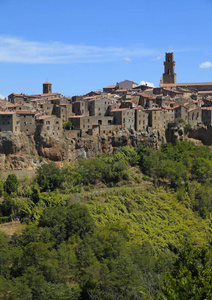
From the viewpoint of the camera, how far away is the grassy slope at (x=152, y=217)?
4254 centimetres

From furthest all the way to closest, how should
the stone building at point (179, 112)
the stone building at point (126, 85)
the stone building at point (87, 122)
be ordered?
the stone building at point (126, 85), the stone building at point (179, 112), the stone building at point (87, 122)

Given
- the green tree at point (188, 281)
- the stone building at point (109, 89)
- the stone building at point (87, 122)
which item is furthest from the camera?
the stone building at point (109, 89)

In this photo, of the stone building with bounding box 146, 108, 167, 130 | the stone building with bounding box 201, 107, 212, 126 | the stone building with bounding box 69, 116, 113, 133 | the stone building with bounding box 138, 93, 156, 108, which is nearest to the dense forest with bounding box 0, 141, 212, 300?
the stone building with bounding box 146, 108, 167, 130

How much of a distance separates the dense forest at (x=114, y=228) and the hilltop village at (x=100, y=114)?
3.56 m

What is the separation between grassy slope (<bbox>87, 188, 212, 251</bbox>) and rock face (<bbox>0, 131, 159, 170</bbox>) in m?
7.98

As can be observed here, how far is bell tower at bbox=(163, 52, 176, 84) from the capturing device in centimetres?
9331

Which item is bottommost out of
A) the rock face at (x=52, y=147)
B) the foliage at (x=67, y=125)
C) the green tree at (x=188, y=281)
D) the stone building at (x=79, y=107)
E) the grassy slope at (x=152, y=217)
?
the grassy slope at (x=152, y=217)

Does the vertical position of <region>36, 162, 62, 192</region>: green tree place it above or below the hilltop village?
below

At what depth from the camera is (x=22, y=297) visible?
2923 cm

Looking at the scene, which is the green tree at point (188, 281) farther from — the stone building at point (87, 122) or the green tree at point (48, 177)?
the stone building at point (87, 122)

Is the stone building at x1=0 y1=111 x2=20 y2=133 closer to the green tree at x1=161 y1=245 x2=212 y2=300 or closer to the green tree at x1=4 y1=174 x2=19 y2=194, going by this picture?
the green tree at x1=4 y1=174 x2=19 y2=194

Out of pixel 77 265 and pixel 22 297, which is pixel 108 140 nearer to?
pixel 77 265

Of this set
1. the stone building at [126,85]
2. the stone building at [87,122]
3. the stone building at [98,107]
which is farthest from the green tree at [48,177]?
the stone building at [126,85]

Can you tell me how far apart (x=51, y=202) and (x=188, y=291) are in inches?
947
